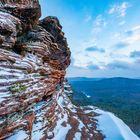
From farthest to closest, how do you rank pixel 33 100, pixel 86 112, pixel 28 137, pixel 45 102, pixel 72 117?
pixel 86 112
pixel 72 117
pixel 45 102
pixel 33 100
pixel 28 137

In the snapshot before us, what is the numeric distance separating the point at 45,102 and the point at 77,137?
Answer: 18.7 feet

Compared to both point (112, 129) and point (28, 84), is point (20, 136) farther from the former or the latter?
point (112, 129)

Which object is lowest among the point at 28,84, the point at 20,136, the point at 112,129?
the point at 112,129

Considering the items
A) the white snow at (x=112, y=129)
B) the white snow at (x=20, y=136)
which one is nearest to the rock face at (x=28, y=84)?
the white snow at (x=20, y=136)

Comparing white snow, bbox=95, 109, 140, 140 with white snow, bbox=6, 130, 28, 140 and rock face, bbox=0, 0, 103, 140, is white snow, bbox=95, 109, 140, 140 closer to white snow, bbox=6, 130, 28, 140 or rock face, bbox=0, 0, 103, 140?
rock face, bbox=0, 0, 103, 140

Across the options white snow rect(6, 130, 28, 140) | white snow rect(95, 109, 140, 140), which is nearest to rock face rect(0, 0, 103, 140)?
white snow rect(6, 130, 28, 140)

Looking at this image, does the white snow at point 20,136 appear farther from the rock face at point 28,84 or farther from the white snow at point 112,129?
the white snow at point 112,129

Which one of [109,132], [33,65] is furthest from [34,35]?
[109,132]

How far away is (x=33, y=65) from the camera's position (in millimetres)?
28953

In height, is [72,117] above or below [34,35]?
below

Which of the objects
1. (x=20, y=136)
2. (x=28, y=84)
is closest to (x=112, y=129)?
(x=28, y=84)

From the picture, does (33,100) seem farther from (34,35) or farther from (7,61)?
(34,35)

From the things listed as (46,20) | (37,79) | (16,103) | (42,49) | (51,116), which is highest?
(46,20)

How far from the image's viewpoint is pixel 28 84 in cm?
2567
